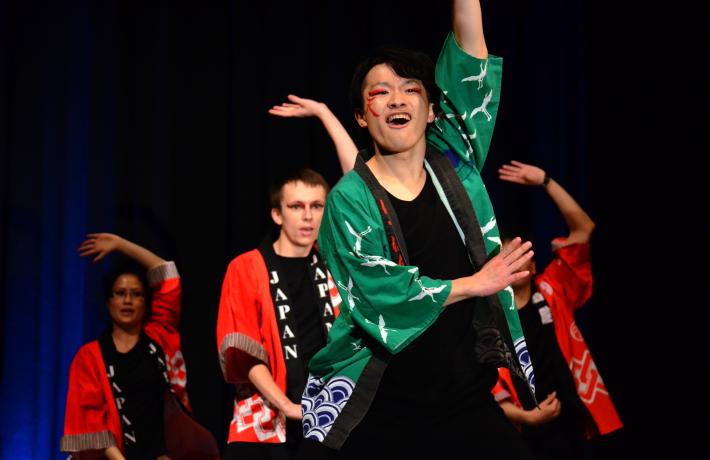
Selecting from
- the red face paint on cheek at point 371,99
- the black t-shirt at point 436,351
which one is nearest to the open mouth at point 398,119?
the red face paint on cheek at point 371,99

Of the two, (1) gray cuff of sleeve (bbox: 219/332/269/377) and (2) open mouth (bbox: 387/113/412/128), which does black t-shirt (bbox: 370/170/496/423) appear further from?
(1) gray cuff of sleeve (bbox: 219/332/269/377)

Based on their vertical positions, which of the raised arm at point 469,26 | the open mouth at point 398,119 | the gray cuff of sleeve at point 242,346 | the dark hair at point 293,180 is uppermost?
the raised arm at point 469,26

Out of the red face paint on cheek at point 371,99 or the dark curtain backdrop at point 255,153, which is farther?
the dark curtain backdrop at point 255,153

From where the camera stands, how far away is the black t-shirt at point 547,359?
11.8 ft

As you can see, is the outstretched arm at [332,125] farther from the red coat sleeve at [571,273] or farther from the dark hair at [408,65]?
the red coat sleeve at [571,273]

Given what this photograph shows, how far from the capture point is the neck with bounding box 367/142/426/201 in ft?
6.93

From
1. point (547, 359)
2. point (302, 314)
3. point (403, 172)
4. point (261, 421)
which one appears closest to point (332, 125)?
point (302, 314)

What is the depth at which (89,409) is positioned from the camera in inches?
144

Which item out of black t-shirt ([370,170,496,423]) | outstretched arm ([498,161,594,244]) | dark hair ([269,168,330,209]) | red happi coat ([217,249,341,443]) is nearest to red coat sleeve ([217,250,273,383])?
red happi coat ([217,249,341,443])

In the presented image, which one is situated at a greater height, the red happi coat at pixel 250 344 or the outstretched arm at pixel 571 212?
the outstretched arm at pixel 571 212

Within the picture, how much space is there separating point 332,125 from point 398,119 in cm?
107

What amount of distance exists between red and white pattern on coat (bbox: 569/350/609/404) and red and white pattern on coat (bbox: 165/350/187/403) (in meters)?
1.48

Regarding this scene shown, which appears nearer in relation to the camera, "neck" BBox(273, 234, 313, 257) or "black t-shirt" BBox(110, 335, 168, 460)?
"neck" BBox(273, 234, 313, 257)

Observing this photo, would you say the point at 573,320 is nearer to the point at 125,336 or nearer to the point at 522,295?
the point at 522,295
